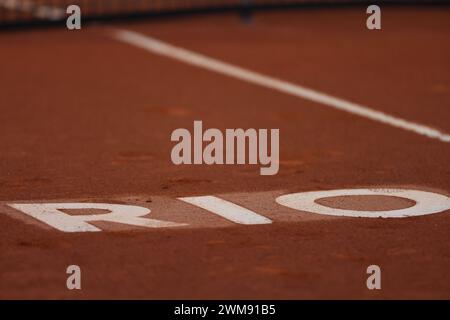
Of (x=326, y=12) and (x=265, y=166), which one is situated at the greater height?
(x=326, y=12)

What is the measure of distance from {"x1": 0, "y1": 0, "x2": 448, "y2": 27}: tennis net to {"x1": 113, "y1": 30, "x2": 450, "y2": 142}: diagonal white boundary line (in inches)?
61.3

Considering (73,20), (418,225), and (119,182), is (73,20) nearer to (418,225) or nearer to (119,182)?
(119,182)

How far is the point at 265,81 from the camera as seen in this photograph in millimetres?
14133

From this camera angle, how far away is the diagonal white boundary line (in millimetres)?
11320

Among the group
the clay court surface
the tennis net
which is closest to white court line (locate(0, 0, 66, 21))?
the tennis net

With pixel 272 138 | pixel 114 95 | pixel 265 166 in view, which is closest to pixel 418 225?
pixel 265 166

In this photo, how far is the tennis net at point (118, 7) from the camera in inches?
796

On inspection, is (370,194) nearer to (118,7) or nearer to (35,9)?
(118,7)

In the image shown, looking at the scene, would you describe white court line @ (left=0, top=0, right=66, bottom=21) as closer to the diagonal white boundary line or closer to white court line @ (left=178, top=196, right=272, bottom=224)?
the diagonal white boundary line

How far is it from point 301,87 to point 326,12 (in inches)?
299

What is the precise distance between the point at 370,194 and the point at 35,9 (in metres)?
15.0

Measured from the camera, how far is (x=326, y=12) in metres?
21.1
